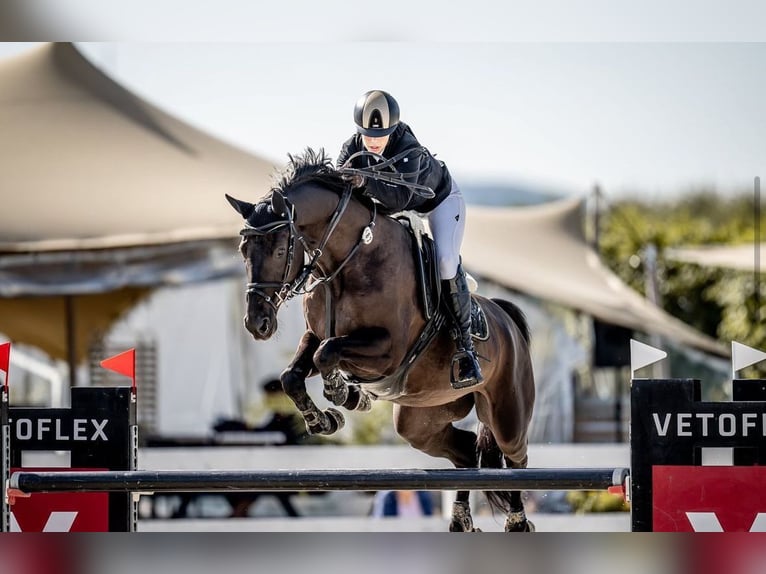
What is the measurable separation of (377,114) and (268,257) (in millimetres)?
660

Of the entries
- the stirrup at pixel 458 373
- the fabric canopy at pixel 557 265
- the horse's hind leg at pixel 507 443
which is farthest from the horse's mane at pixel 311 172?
the fabric canopy at pixel 557 265

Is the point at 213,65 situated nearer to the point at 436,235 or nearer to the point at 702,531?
the point at 436,235

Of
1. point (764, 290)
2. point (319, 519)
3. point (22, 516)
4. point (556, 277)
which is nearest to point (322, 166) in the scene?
point (22, 516)

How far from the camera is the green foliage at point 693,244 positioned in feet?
36.1

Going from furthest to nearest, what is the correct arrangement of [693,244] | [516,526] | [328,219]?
[693,244] → [516,526] → [328,219]

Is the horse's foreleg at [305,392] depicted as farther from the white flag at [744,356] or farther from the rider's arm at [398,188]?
the white flag at [744,356]

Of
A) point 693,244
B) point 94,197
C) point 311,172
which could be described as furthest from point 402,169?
point 693,244

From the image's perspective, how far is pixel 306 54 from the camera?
28.6ft

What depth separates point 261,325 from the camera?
3539 mm

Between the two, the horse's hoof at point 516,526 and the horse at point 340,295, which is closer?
the horse at point 340,295

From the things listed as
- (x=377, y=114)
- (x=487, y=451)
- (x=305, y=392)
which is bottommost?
(x=487, y=451)

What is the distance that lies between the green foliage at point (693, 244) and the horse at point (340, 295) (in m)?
7.02

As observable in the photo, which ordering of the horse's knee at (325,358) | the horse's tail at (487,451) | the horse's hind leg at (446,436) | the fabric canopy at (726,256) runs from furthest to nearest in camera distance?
the fabric canopy at (726,256) → the horse's tail at (487,451) → the horse's hind leg at (446,436) → the horse's knee at (325,358)

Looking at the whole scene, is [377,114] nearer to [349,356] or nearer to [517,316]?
[349,356]
